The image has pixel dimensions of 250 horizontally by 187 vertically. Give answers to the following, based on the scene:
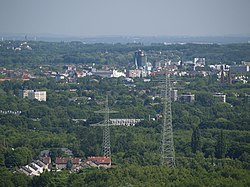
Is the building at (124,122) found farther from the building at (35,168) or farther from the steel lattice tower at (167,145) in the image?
the steel lattice tower at (167,145)

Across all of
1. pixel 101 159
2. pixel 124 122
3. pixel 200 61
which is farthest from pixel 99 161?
pixel 200 61

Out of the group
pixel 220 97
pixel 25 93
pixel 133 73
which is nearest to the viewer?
pixel 220 97

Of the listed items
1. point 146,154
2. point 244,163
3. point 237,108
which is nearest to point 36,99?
point 237,108

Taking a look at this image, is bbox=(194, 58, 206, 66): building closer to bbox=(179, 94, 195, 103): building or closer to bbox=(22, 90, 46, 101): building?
bbox=(22, 90, 46, 101): building

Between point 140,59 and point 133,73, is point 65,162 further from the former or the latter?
point 140,59

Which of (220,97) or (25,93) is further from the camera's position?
(25,93)

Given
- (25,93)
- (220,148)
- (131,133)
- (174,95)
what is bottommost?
(25,93)

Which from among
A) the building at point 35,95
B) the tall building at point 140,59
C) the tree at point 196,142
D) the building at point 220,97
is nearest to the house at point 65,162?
the tree at point 196,142

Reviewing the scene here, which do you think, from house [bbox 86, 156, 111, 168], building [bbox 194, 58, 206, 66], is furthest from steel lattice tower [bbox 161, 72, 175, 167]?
building [bbox 194, 58, 206, 66]
